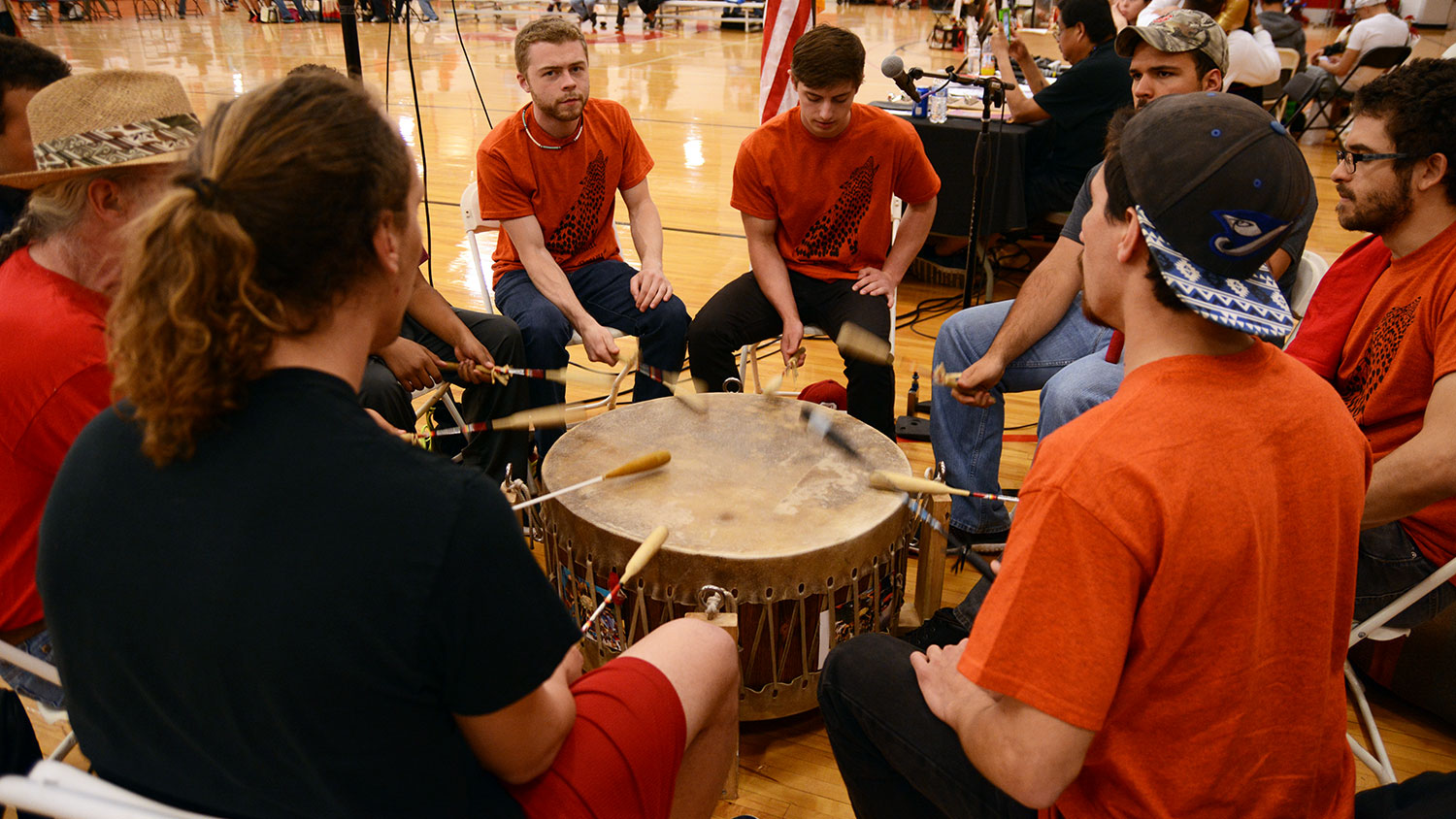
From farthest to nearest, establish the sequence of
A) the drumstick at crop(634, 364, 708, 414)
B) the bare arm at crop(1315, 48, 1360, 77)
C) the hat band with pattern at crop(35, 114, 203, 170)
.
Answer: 1. the bare arm at crop(1315, 48, 1360, 77)
2. the drumstick at crop(634, 364, 708, 414)
3. the hat band with pattern at crop(35, 114, 203, 170)

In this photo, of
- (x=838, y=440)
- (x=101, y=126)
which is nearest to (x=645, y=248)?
(x=838, y=440)

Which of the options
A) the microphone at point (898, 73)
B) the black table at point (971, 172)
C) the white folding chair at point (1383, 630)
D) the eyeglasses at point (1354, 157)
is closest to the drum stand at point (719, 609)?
the white folding chair at point (1383, 630)

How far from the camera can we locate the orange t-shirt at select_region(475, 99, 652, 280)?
10.2 ft

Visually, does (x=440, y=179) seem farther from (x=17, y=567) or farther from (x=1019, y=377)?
(x=17, y=567)

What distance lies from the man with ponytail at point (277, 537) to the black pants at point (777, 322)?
82.4 inches

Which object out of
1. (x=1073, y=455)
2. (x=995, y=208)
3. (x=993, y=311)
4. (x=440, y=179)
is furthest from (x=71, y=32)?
(x=1073, y=455)

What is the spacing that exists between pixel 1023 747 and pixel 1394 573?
126 centimetres

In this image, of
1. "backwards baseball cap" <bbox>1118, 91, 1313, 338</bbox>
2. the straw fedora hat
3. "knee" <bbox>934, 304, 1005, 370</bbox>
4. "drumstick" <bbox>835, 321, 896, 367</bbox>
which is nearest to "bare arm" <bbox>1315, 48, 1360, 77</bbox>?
"knee" <bbox>934, 304, 1005, 370</bbox>

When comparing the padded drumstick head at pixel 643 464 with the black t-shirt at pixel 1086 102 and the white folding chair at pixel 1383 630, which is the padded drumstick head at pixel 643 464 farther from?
the black t-shirt at pixel 1086 102

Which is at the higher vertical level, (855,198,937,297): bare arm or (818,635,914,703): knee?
(855,198,937,297): bare arm

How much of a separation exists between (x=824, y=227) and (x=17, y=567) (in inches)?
94.7

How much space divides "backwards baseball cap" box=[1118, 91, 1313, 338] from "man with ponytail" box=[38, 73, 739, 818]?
80 cm

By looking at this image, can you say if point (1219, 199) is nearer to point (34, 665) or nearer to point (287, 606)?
point (287, 606)

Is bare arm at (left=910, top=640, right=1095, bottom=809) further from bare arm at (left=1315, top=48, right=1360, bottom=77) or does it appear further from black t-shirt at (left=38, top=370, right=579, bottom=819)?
bare arm at (left=1315, top=48, right=1360, bottom=77)
